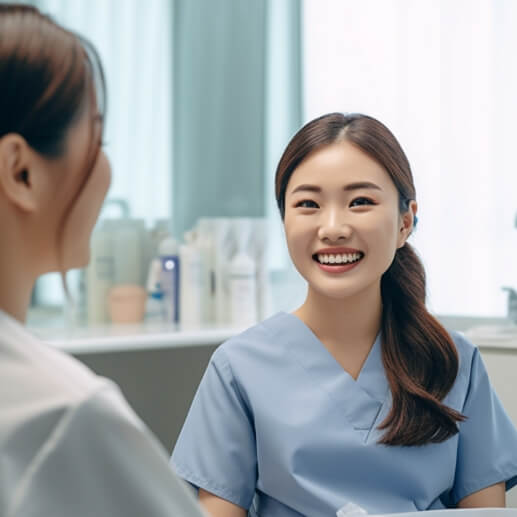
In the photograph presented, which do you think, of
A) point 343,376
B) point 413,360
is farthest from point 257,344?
point 413,360

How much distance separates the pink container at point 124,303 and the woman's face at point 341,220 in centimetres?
104

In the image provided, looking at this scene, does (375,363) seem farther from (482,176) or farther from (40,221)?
(482,176)

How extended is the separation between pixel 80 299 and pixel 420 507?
4.07 feet

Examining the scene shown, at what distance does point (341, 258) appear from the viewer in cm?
106

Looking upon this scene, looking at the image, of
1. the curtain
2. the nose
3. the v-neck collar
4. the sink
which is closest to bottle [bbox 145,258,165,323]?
the curtain

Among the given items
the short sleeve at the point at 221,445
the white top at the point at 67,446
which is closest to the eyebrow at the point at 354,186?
the short sleeve at the point at 221,445

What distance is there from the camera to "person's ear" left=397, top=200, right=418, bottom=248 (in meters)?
1.12

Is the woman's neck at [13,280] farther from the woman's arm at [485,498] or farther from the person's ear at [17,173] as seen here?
the woman's arm at [485,498]

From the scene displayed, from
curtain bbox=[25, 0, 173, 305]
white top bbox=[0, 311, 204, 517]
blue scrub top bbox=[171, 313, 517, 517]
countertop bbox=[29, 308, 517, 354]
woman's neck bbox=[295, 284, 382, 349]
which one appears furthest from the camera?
curtain bbox=[25, 0, 173, 305]

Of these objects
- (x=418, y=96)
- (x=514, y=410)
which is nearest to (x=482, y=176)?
(x=418, y=96)

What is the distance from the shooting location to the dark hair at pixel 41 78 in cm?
56

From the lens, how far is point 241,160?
7.36 ft

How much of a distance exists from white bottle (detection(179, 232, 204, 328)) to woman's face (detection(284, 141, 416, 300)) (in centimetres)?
98

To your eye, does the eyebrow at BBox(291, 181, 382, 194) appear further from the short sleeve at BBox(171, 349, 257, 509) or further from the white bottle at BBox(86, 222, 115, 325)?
the white bottle at BBox(86, 222, 115, 325)
